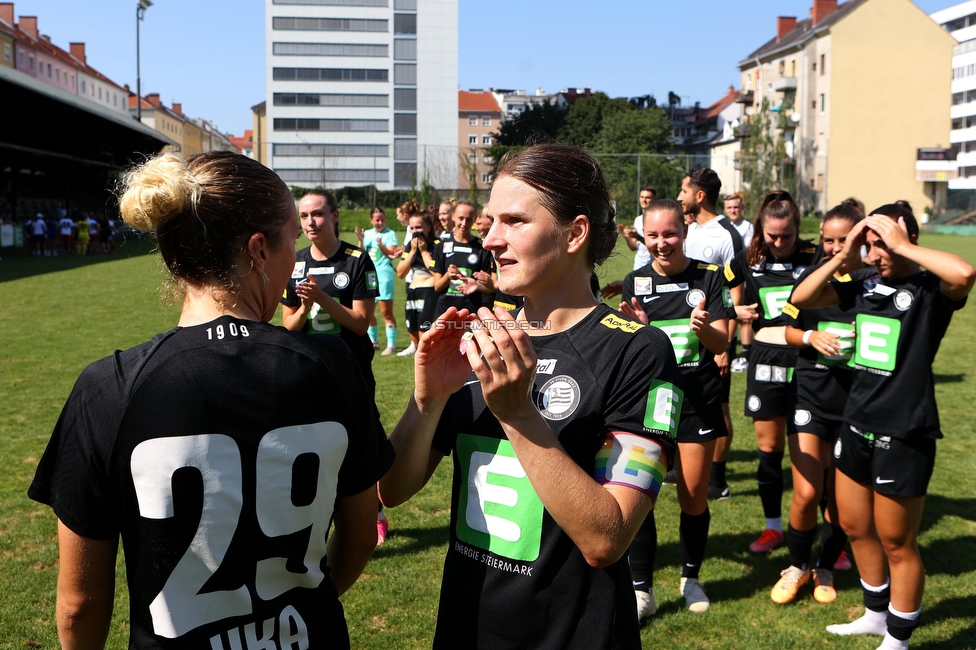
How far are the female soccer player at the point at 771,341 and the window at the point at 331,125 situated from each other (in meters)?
91.3

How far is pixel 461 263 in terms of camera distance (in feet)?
32.8

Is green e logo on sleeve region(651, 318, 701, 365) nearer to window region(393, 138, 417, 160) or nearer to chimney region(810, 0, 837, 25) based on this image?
chimney region(810, 0, 837, 25)

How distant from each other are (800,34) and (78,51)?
77.9 m

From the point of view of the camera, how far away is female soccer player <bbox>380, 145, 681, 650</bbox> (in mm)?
1848

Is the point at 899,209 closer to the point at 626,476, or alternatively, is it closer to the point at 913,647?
the point at 913,647

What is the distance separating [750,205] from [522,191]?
154 ft

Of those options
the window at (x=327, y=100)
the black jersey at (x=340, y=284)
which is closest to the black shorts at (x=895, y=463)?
the black jersey at (x=340, y=284)

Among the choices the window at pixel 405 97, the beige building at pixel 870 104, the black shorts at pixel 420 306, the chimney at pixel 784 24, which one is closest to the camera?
the black shorts at pixel 420 306

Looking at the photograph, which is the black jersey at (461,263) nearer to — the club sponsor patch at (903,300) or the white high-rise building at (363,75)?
the club sponsor patch at (903,300)

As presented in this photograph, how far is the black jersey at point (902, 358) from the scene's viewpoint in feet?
12.7

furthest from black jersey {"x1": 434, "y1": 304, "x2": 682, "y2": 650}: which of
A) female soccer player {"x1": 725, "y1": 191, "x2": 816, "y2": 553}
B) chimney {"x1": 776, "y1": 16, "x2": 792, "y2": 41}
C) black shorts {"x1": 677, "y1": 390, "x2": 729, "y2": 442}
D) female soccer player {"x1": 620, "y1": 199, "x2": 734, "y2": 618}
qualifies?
chimney {"x1": 776, "y1": 16, "x2": 792, "y2": 41}

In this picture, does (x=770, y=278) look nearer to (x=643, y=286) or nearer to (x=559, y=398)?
(x=643, y=286)

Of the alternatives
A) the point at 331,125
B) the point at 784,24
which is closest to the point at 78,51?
the point at 331,125

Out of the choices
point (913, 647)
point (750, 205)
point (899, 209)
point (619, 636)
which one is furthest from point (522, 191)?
point (750, 205)
